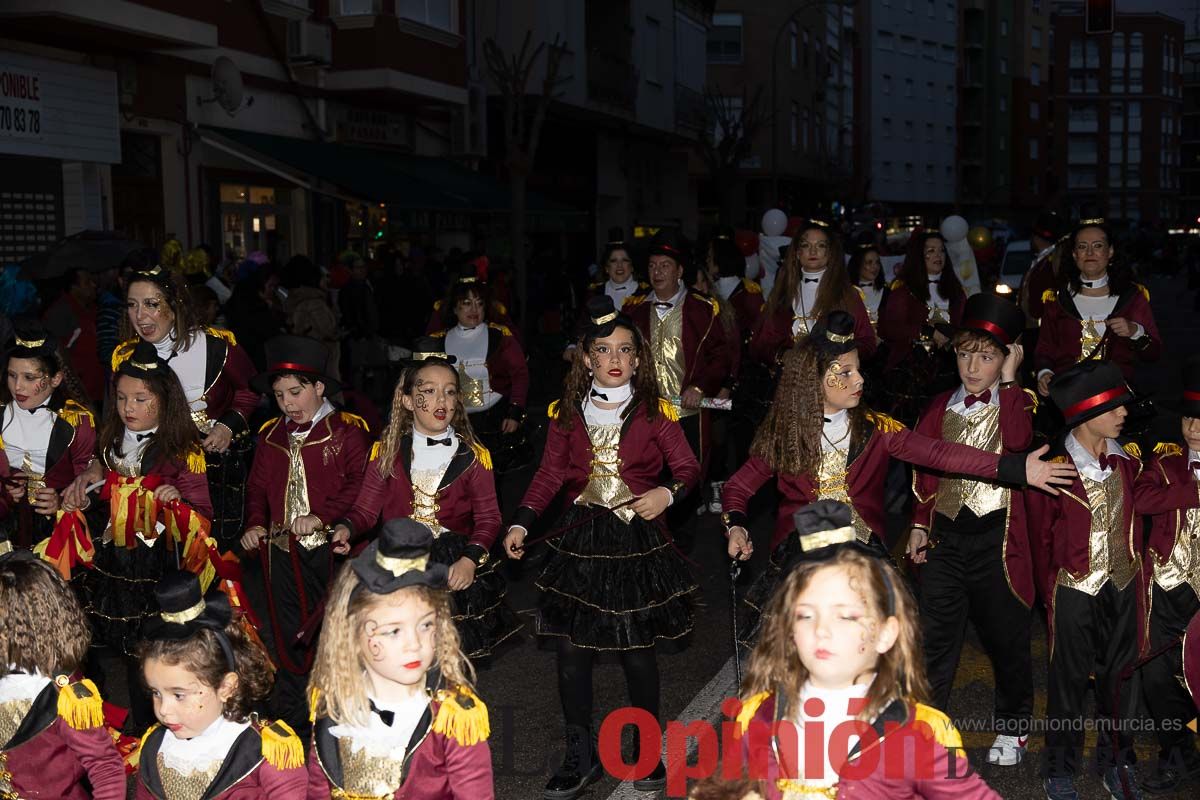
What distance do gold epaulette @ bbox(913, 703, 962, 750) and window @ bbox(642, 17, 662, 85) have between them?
1268 inches

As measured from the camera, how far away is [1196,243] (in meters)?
43.7

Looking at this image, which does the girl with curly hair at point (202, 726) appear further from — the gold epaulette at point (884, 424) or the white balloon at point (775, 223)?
the white balloon at point (775, 223)

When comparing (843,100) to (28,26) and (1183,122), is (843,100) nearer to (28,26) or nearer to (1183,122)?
(28,26)

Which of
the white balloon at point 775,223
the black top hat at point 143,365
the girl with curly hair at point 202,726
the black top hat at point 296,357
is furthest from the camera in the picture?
the white balloon at point 775,223

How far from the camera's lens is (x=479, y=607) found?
18.2 ft

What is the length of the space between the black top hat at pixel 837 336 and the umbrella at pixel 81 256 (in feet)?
27.2

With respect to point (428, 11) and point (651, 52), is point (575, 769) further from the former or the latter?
point (651, 52)

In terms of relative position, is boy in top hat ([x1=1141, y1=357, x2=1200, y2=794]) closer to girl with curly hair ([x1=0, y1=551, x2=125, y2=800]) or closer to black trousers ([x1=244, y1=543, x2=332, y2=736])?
black trousers ([x1=244, y1=543, x2=332, y2=736])

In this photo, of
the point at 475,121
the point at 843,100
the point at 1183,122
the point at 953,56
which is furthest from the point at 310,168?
the point at 1183,122

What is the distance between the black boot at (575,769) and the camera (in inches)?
206

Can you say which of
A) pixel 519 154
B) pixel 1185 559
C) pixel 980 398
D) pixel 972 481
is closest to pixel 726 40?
pixel 519 154

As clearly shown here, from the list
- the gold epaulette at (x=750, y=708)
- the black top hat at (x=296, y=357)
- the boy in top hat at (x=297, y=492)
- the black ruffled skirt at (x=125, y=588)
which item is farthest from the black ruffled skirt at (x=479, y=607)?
the gold epaulette at (x=750, y=708)

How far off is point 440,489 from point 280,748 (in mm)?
1939

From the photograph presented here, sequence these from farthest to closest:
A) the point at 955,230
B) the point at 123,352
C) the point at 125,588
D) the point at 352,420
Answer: the point at 955,230 < the point at 123,352 < the point at 352,420 < the point at 125,588
